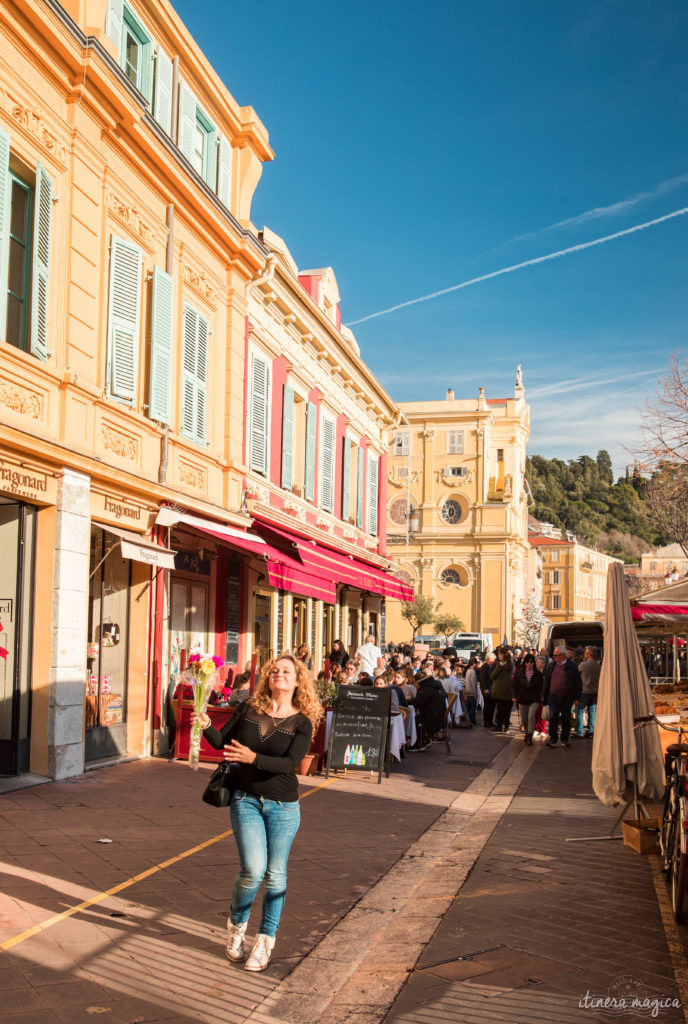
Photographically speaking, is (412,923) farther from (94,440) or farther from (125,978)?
(94,440)

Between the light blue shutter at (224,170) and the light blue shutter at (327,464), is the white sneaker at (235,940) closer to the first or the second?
the light blue shutter at (224,170)

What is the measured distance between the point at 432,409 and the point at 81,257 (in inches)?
2235

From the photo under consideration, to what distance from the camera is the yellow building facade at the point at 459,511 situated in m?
64.7

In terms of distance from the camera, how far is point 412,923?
624 cm

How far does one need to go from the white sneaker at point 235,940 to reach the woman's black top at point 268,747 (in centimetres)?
71

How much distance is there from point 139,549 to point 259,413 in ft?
21.5

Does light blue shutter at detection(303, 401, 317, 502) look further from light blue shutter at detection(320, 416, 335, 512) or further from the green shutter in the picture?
the green shutter

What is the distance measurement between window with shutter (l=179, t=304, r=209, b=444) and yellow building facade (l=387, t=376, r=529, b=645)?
49.7 meters

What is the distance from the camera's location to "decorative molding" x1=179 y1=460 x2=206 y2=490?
1438 cm

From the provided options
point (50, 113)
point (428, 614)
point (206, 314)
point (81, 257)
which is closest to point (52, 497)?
point (81, 257)

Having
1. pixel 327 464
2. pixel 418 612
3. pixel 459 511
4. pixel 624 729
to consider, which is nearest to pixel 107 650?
pixel 624 729

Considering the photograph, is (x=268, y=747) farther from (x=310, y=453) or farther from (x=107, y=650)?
(x=310, y=453)

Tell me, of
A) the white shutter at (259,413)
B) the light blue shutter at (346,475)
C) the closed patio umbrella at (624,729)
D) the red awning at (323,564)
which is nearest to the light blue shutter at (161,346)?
the red awning at (323,564)

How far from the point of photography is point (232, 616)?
54.6ft
